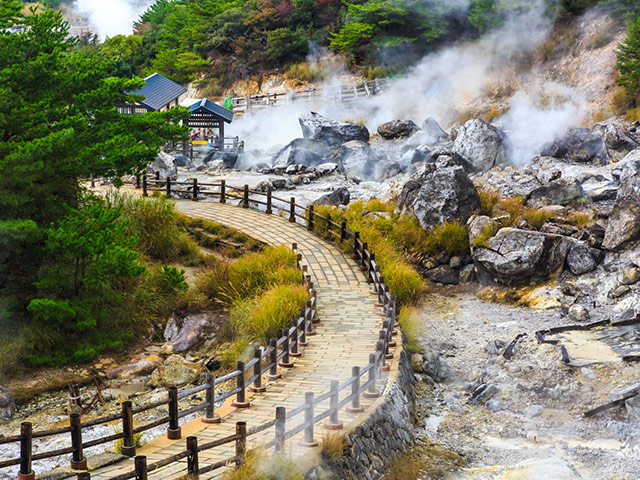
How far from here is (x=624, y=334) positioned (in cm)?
1434

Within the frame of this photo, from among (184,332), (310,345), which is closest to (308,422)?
(310,345)

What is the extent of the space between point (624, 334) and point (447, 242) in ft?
23.2

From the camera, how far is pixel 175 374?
49.7 ft

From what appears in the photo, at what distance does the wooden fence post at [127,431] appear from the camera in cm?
906

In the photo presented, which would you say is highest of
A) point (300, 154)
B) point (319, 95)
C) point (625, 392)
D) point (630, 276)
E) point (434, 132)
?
point (319, 95)

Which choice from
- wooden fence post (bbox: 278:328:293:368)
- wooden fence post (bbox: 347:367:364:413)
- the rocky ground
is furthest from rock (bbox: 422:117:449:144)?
wooden fence post (bbox: 347:367:364:413)

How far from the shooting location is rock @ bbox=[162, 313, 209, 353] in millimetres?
16875

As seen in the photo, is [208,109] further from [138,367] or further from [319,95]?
[138,367]

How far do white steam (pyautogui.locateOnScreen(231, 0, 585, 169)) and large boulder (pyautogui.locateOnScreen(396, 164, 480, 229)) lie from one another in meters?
15.8

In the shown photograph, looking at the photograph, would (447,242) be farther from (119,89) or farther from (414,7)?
(414,7)

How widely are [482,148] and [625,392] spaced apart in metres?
18.3

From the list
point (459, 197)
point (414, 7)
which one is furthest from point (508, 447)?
point (414, 7)

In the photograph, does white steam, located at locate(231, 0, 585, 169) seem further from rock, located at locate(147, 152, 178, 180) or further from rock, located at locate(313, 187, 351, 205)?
rock, located at locate(313, 187, 351, 205)

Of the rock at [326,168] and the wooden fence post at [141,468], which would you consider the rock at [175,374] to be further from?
the rock at [326,168]
